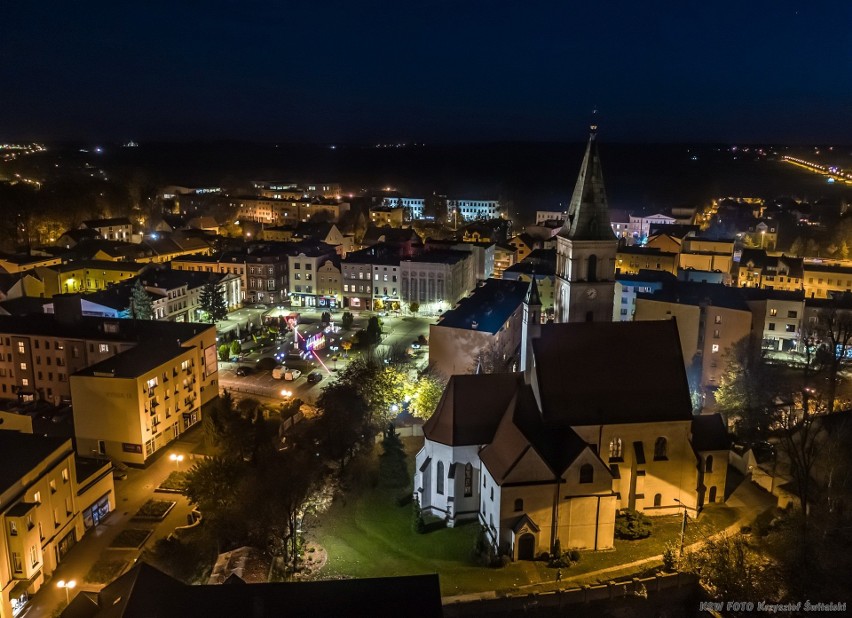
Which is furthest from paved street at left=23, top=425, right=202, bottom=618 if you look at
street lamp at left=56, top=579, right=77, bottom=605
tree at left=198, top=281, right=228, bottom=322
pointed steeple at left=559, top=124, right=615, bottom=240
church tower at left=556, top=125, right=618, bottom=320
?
tree at left=198, top=281, right=228, bottom=322

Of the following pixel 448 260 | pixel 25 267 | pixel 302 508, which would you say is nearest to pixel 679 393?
pixel 302 508

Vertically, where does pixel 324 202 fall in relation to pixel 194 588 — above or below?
above

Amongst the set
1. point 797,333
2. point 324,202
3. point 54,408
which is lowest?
point 54,408

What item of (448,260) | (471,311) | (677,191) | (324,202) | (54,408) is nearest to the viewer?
(54,408)

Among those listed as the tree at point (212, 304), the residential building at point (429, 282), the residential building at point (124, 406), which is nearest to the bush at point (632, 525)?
the residential building at point (124, 406)

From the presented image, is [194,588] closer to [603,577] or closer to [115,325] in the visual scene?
[603,577]

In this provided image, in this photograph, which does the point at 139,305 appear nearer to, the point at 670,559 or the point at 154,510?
the point at 154,510
